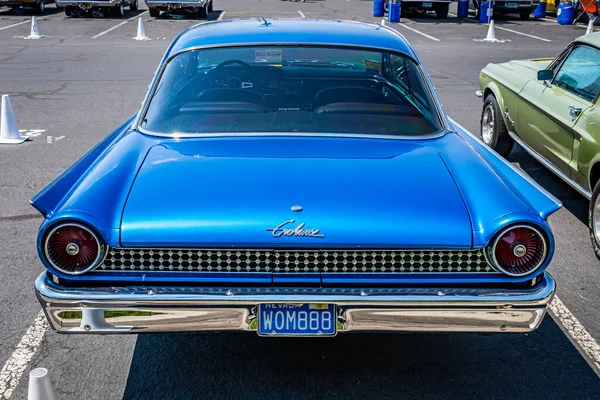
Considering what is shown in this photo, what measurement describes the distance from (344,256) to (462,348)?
1254 millimetres

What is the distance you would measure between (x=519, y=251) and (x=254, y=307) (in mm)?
1168

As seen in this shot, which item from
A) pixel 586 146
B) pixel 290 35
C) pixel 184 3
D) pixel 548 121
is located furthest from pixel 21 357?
pixel 184 3

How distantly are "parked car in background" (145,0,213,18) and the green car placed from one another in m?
17.5

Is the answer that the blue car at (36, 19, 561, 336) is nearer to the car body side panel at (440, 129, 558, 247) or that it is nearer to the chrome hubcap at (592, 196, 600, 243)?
the car body side panel at (440, 129, 558, 247)

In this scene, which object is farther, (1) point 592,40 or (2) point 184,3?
(2) point 184,3

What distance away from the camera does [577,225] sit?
20.2 ft

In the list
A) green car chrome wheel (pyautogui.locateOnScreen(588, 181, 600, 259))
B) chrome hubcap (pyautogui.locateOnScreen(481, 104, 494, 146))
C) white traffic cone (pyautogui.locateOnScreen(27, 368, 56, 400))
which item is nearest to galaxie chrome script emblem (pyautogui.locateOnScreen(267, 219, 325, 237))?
white traffic cone (pyautogui.locateOnScreen(27, 368, 56, 400))

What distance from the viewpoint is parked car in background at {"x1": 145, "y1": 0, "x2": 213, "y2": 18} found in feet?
78.6

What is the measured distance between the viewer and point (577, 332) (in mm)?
4266

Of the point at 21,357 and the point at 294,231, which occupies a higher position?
the point at 294,231

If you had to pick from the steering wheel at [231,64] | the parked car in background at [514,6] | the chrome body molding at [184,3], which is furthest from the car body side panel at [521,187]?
the parked car in background at [514,6]

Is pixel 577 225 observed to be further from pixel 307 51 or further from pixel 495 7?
pixel 495 7

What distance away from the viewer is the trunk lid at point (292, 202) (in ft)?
10.3

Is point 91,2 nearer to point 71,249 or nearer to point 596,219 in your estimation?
point 596,219
